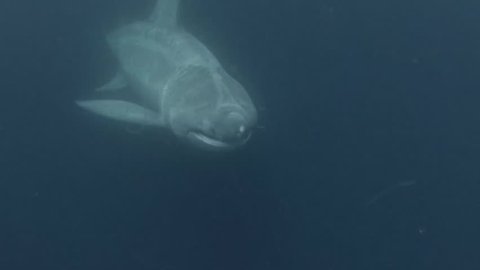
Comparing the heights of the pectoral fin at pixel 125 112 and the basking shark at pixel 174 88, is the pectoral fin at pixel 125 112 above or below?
below

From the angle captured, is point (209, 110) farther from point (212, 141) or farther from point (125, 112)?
point (125, 112)

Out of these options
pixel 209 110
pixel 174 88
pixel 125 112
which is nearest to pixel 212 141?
pixel 209 110

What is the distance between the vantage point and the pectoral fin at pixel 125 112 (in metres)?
13.6

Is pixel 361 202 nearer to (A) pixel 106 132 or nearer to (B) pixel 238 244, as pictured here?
(B) pixel 238 244

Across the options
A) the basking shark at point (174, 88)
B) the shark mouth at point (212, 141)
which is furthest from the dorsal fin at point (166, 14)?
the shark mouth at point (212, 141)

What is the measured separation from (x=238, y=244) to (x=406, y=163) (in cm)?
434

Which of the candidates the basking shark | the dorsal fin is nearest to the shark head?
the basking shark

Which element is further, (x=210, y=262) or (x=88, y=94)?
(x=88, y=94)

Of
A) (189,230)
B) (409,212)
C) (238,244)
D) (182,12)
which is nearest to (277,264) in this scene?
(238,244)

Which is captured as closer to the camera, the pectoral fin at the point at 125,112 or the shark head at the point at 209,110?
the shark head at the point at 209,110

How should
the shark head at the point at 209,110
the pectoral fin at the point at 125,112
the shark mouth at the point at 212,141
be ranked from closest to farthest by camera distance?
1. the shark head at the point at 209,110
2. the shark mouth at the point at 212,141
3. the pectoral fin at the point at 125,112

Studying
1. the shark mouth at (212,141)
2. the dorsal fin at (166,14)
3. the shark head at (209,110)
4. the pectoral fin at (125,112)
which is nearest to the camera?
the shark head at (209,110)

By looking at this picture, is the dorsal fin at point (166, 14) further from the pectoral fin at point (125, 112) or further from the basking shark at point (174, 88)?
the pectoral fin at point (125, 112)

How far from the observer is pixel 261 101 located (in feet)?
52.6
